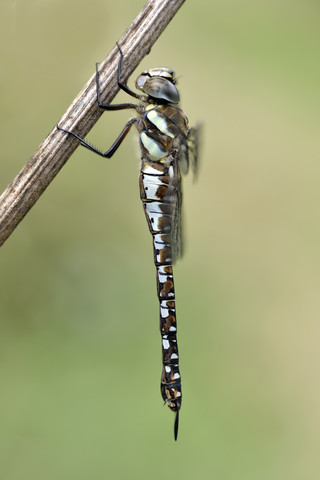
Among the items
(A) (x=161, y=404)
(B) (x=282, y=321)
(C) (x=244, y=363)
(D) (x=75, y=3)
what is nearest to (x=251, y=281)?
(B) (x=282, y=321)

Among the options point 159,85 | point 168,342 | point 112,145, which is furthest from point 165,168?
point 168,342

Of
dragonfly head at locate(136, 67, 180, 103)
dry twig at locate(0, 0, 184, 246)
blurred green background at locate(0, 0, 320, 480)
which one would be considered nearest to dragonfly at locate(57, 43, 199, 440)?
dragonfly head at locate(136, 67, 180, 103)

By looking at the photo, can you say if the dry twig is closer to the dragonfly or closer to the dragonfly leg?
the dragonfly leg

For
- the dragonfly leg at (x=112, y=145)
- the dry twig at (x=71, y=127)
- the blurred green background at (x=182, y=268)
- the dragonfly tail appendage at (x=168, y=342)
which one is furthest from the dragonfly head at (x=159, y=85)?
the blurred green background at (x=182, y=268)

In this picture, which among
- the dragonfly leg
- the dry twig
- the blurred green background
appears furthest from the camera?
the blurred green background

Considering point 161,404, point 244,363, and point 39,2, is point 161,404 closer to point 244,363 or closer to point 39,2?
point 244,363

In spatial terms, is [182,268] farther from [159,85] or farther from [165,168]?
[159,85]
